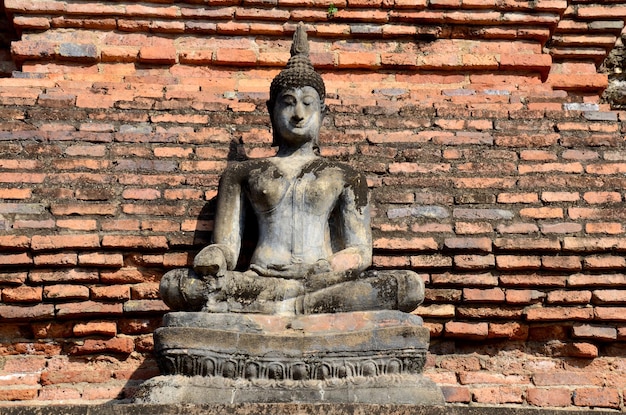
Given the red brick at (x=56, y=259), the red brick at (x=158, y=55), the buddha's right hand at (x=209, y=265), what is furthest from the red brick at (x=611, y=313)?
the red brick at (x=158, y=55)

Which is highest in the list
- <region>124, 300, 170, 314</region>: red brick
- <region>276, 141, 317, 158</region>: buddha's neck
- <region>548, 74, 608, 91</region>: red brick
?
<region>548, 74, 608, 91</region>: red brick

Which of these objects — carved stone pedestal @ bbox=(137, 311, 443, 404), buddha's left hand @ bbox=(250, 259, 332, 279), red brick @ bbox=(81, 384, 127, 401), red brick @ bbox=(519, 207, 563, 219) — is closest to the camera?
carved stone pedestal @ bbox=(137, 311, 443, 404)

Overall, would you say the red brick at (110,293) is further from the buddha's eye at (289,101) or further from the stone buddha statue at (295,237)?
the buddha's eye at (289,101)

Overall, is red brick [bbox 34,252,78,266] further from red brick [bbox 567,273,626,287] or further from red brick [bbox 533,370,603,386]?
red brick [bbox 567,273,626,287]

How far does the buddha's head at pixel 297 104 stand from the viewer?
22.9 ft

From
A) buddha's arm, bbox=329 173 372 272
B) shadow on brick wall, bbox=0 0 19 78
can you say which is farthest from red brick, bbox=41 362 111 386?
shadow on brick wall, bbox=0 0 19 78

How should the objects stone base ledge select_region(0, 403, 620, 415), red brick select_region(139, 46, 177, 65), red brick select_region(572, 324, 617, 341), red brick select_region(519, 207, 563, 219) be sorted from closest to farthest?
1. stone base ledge select_region(0, 403, 620, 415)
2. red brick select_region(572, 324, 617, 341)
3. red brick select_region(519, 207, 563, 219)
4. red brick select_region(139, 46, 177, 65)

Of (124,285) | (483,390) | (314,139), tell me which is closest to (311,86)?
(314,139)

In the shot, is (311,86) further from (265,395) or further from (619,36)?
(619,36)

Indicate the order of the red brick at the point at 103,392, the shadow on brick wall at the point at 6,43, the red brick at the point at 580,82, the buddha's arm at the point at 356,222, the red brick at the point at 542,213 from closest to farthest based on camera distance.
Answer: the buddha's arm at the point at 356,222 < the red brick at the point at 103,392 < the red brick at the point at 542,213 < the red brick at the point at 580,82 < the shadow on brick wall at the point at 6,43

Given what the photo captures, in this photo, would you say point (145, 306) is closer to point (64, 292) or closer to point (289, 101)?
point (64, 292)

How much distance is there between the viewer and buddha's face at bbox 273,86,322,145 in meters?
6.97

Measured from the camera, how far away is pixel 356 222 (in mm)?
6703

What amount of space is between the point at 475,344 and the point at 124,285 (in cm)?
205
